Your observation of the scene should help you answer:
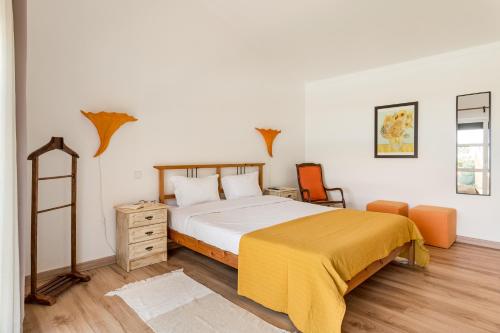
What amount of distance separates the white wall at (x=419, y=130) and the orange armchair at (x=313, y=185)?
1.20 feet

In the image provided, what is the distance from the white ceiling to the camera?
3.05m

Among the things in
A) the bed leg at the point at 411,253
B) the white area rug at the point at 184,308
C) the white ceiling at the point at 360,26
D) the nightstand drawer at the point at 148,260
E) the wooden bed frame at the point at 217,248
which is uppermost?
the white ceiling at the point at 360,26

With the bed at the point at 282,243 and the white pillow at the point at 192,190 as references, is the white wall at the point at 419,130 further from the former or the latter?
the white pillow at the point at 192,190

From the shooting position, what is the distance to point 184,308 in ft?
7.49

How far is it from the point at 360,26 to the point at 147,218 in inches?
133

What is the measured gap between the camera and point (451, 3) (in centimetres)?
290

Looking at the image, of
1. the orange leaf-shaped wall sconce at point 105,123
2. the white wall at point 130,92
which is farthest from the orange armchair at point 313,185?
the orange leaf-shaped wall sconce at point 105,123

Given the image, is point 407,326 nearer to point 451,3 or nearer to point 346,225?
point 346,225

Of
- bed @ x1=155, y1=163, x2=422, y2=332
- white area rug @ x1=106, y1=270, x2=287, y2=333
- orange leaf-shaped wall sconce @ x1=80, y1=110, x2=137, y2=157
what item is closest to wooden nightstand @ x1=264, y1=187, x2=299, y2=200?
bed @ x1=155, y1=163, x2=422, y2=332

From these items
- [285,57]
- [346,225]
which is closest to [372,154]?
[285,57]

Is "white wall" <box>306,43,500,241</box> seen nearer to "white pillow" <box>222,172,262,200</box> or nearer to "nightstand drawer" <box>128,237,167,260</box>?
"white pillow" <box>222,172,262,200</box>

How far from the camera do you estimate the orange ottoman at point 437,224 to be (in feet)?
12.3

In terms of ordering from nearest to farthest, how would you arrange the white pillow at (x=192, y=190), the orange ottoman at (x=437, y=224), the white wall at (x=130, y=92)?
the white wall at (x=130, y=92) < the white pillow at (x=192, y=190) < the orange ottoman at (x=437, y=224)

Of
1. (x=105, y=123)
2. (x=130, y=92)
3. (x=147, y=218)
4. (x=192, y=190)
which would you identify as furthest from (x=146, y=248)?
(x=130, y=92)
